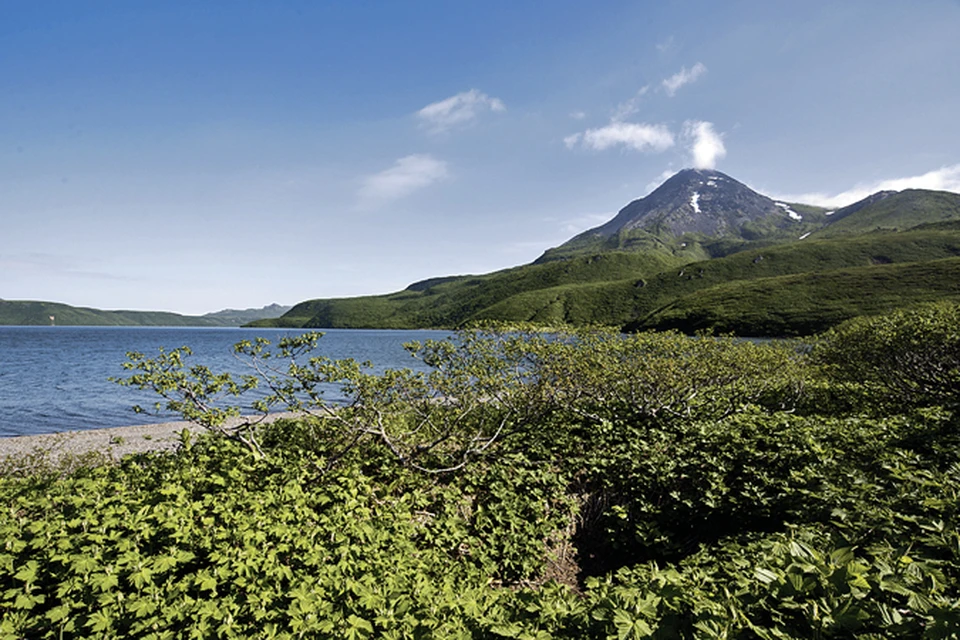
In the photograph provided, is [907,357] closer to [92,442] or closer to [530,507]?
[530,507]

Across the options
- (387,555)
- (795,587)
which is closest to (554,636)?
(795,587)

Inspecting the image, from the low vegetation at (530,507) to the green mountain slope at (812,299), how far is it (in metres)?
105

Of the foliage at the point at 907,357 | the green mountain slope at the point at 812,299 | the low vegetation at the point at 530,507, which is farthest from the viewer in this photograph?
the green mountain slope at the point at 812,299

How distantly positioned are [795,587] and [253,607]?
5.58 metres

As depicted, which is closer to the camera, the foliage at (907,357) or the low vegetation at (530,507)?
the low vegetation at (530,507)

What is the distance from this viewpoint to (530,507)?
974 cm

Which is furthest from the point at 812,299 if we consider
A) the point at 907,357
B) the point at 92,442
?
the point at 92,442

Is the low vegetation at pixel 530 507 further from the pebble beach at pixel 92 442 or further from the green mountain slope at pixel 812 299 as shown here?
the green mountain slope at pixel 812 299

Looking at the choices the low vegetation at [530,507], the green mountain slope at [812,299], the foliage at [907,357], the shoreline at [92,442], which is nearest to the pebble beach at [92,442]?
the shoreline at [92,442]

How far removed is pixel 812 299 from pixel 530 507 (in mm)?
167837

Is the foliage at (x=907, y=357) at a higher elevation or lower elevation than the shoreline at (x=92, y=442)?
higher

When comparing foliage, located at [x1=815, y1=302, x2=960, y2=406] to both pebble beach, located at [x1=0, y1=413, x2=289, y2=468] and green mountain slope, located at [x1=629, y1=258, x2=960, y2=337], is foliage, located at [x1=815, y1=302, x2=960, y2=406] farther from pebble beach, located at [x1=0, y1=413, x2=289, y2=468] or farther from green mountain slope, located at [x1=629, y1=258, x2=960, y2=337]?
green mountain slope, located at [x1=629, y1=258, x2=960, y2=337]

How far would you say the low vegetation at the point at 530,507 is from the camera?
4207 mm

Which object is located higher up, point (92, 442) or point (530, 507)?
point (530, 507)
